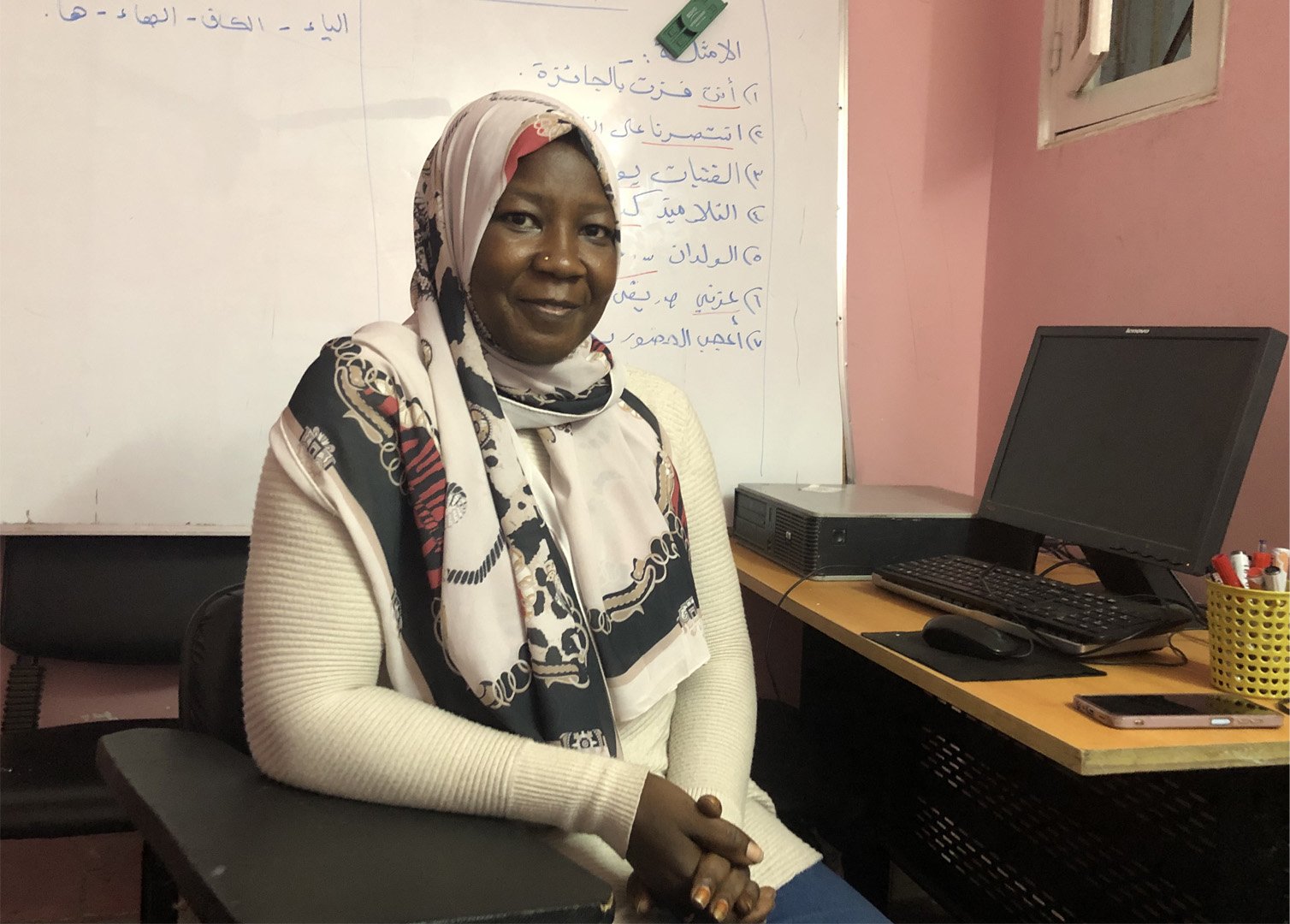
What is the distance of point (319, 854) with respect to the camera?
2.17ft

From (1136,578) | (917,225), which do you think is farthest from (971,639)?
(917,225)

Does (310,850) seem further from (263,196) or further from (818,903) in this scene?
(263,196)

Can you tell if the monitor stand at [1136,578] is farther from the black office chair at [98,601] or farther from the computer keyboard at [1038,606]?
the black office chair at [98,601]

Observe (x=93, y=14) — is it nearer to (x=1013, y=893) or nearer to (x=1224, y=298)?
(x=1224, y=298)

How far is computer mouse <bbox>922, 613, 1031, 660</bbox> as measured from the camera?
3.38ft

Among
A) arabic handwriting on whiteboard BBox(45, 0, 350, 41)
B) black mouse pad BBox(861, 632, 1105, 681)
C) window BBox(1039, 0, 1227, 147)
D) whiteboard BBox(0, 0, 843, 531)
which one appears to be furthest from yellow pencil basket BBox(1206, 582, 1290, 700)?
arabic handwriting on whiteboard BBox(45, 0, 350, 41)

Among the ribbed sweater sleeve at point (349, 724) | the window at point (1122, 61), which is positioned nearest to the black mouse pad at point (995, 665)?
the ribbed sweater sleeve at point (349, 724)

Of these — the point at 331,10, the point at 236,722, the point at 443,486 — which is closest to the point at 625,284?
the point at 331,10

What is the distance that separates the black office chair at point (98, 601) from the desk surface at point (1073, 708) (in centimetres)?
98

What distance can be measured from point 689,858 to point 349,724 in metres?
0.31

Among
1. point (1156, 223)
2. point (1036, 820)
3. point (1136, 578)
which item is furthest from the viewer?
point (1156, 223)

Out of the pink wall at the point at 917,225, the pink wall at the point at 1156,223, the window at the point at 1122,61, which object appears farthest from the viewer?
the pink wall at the point at 917,225

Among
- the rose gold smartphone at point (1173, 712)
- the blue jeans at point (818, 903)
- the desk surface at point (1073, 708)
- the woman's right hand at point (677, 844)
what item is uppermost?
the rose gold smartphone at point (1173, 712)

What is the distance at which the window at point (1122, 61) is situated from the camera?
1.46 m
